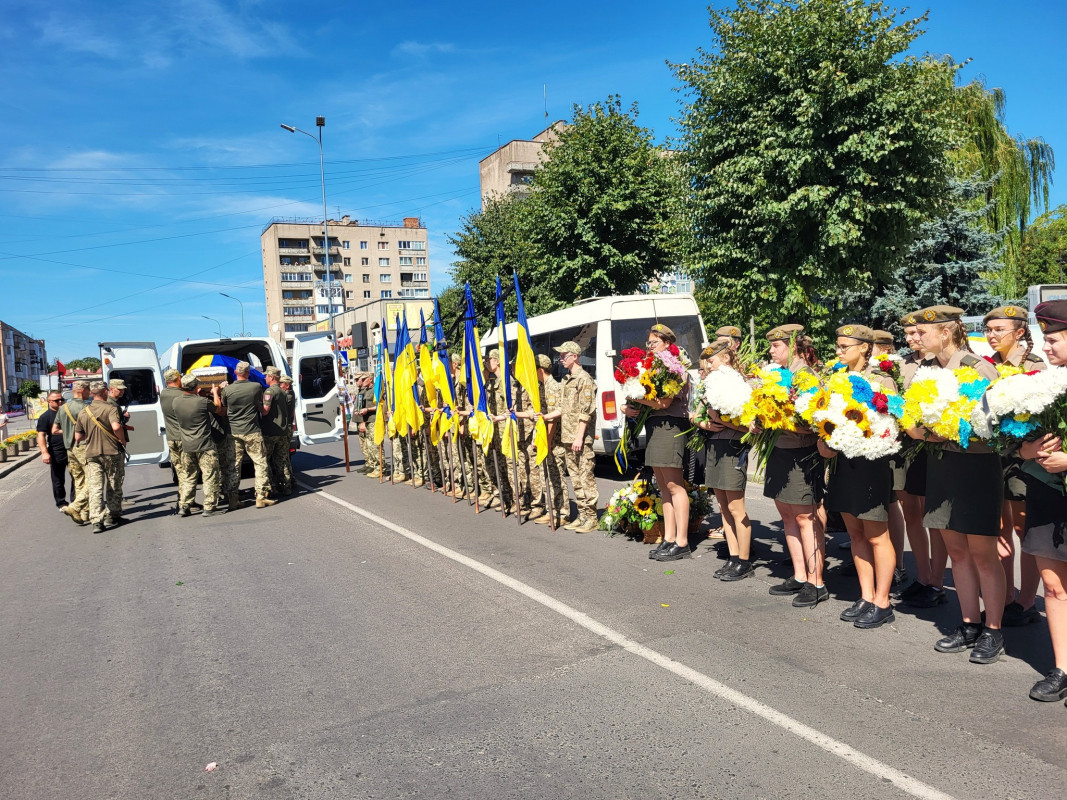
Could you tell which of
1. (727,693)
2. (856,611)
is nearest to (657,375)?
(856,611)

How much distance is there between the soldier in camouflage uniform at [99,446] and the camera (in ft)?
33.6

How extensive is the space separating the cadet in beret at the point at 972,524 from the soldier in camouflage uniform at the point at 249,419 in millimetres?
9247

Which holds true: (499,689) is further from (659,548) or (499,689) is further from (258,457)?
(258,457)

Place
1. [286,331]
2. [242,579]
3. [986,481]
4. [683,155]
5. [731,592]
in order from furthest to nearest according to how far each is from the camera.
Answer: [286,331] → [683,155] → [242,579] → [731,592] → [986,481]

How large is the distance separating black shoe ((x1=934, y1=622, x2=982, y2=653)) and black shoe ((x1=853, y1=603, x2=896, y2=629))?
1.46 feet

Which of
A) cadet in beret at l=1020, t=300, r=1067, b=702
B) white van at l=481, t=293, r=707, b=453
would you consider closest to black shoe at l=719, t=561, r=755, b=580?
cadet in beret at l=1020, t=300, r=1067, b=702

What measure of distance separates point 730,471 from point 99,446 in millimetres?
8305

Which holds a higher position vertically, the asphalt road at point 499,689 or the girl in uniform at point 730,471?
the girl in uniform at point 730,471

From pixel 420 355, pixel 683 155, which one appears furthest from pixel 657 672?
pixel 683 155

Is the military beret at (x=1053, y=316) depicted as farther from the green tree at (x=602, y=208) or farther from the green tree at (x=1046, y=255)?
the green tree at (x=1046, y=255)

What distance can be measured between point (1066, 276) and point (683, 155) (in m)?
43.0

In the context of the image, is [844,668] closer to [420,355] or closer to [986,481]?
[986,481]

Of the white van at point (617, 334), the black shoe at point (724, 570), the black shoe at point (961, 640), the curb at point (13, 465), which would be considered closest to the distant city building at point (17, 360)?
the curb at point (13, 465)

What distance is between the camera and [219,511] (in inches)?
447
